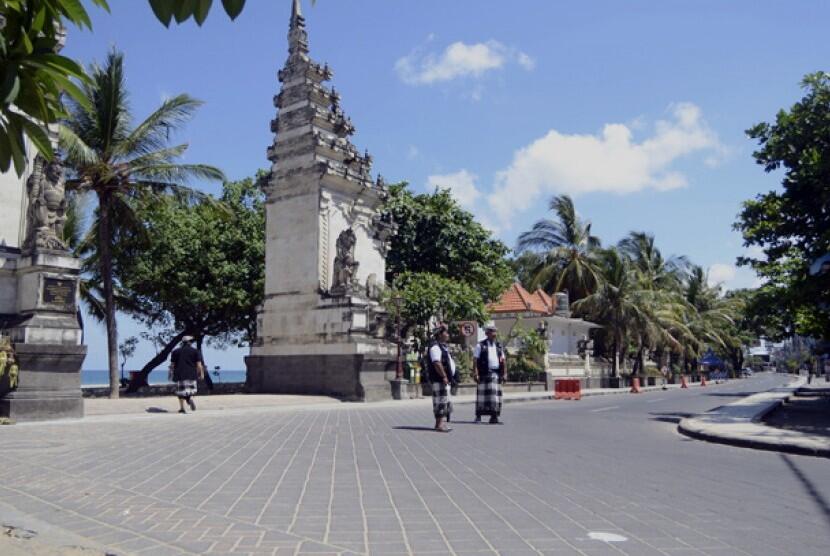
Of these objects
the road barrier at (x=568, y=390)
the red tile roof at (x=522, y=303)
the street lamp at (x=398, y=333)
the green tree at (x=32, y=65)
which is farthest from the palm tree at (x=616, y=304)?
the green tree at (x=32, y=65)

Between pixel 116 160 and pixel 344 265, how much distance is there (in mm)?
8316

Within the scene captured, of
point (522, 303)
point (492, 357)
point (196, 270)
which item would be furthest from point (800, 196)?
point (522, 303)

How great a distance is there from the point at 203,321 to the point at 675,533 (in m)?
31.0

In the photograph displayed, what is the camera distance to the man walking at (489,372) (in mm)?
14305

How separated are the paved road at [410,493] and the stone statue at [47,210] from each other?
4.51 meters

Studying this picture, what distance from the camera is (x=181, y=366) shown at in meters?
17.3

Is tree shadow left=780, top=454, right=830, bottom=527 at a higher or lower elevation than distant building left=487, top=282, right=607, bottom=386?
lower

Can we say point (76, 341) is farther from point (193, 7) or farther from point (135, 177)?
point (193, 7)

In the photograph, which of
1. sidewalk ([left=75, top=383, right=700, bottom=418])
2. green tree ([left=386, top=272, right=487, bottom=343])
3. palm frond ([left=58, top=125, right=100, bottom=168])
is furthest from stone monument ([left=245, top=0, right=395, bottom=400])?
palm frond ([left=58, top=125, right=100, bottom=168])

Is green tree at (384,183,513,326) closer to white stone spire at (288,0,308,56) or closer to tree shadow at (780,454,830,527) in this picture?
white stone spire at (288,0,308,56)

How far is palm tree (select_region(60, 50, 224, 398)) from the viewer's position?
73.7ft

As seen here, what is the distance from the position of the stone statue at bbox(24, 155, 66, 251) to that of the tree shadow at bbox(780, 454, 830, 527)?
14.4 metres

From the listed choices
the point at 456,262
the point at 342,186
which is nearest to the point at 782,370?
the point at 456,262

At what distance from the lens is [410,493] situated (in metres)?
6.85
